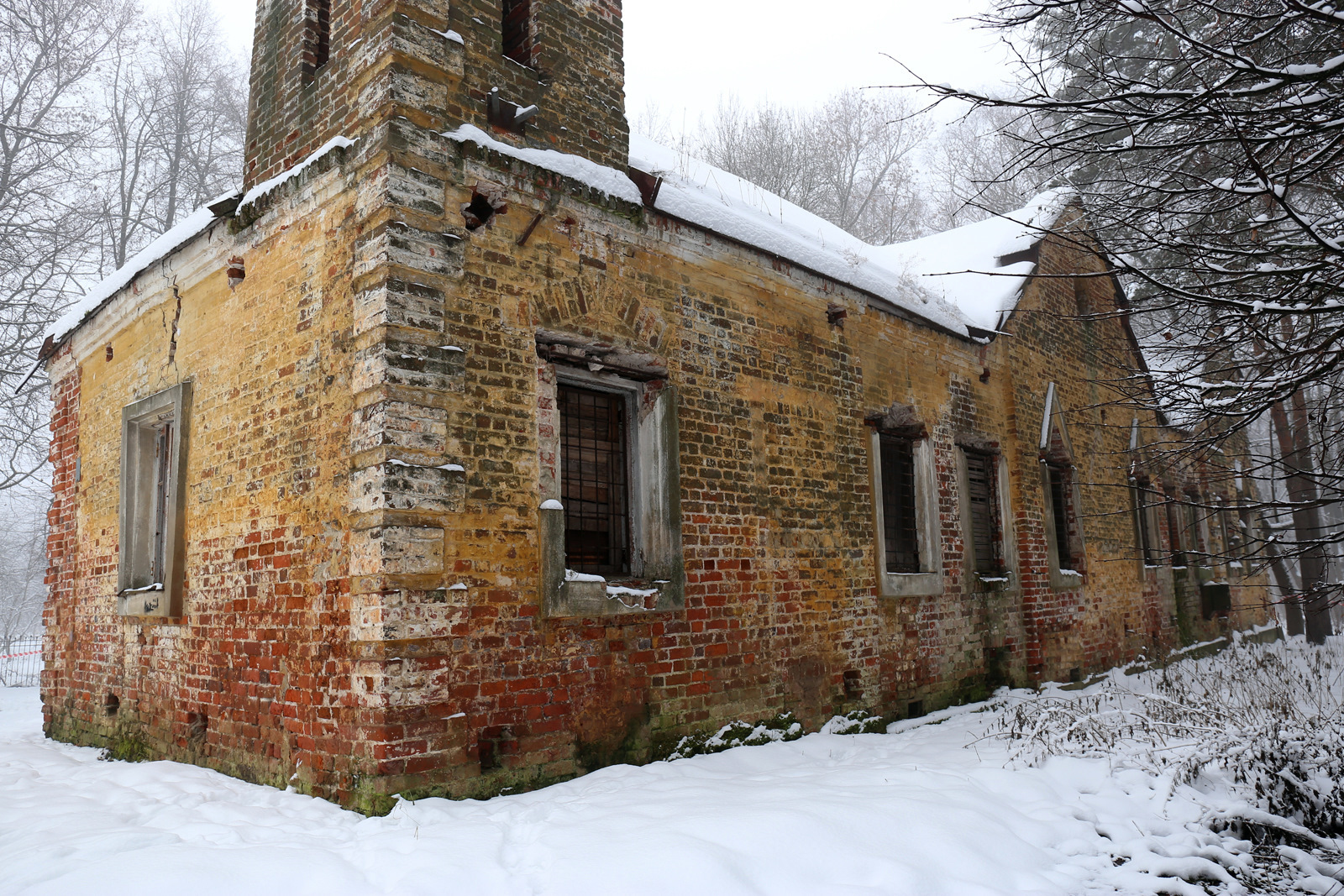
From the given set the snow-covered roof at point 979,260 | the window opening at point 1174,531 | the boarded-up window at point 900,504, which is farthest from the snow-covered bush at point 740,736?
the window opening at point 1174,531

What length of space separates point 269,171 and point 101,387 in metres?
3.38

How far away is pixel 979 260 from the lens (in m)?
12.1

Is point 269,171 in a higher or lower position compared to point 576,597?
higher

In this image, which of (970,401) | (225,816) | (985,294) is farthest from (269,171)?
(985,294)

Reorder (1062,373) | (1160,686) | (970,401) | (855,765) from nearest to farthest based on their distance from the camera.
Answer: (855,765) → (1160,686) → (970,401) → (1062,373)

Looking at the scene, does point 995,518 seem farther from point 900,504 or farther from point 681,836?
point 681,836

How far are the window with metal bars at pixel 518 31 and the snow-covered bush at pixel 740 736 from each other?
4951mm

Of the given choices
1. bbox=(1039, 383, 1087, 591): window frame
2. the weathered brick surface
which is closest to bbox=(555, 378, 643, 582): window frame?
the weathered brick surface

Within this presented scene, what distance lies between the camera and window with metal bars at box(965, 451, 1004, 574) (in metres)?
9.93

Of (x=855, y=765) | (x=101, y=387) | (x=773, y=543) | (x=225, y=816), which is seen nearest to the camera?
(x=225, y=816)

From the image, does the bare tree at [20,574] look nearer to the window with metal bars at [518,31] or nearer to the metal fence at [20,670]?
A: the metal fence at [20,670]

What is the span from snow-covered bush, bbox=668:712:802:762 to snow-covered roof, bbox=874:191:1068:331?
5.10 meters

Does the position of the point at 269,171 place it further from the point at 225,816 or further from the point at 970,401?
the point at 970,401

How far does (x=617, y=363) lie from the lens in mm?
6160
